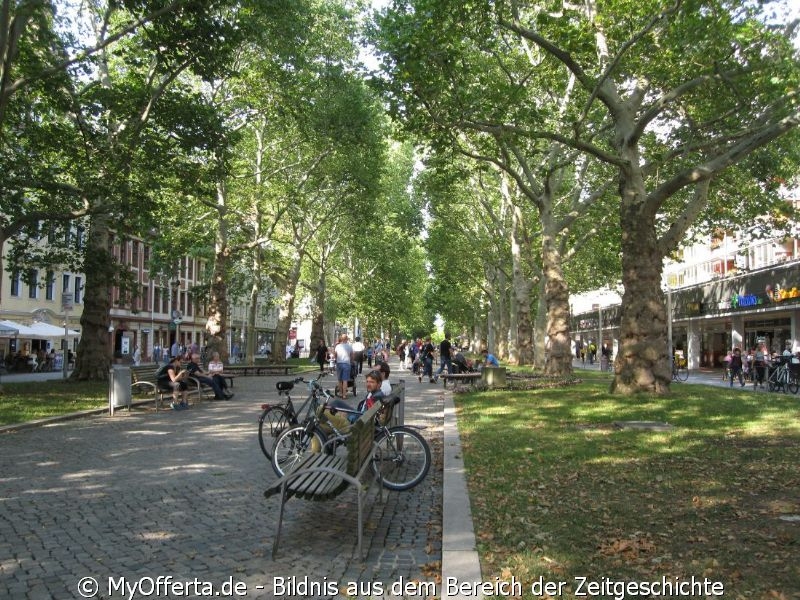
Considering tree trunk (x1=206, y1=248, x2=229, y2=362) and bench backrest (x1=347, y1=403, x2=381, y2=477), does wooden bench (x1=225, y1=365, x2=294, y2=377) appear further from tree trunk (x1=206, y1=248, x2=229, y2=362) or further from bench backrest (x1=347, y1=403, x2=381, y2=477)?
bench backrest (x1=347, y1=403, x2=381, y2=477)

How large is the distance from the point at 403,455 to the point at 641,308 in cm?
824

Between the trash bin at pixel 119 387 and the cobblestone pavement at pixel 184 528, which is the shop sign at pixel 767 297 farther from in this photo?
the trash bin at pixel 119 387

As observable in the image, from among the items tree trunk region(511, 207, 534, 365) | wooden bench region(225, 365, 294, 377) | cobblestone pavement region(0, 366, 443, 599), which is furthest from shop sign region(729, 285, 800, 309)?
cobblestone pavement region(0, 366, 443, 599)

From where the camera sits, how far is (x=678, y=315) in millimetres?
42188

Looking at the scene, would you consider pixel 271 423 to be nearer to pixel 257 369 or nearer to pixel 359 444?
pixel 359 444

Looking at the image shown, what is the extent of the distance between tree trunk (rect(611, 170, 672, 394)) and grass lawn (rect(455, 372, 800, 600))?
245cm

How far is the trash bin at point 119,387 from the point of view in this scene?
14203 millimetres

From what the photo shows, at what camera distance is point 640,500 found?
5.91m

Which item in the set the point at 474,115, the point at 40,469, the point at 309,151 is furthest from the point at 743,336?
the point at 40,469

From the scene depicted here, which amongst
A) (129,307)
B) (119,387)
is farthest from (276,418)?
(129,307)

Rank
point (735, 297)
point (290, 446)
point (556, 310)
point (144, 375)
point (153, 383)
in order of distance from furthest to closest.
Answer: point (735, 297) → point (556, 310) → point (144, 375) → point (153, 383) → point (290, 446)

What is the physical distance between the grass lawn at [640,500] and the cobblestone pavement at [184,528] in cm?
65

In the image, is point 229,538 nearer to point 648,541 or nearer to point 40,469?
point 648,541

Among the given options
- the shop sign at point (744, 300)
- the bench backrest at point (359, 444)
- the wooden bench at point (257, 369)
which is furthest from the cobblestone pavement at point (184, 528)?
the shop sign at point (744, 300)
